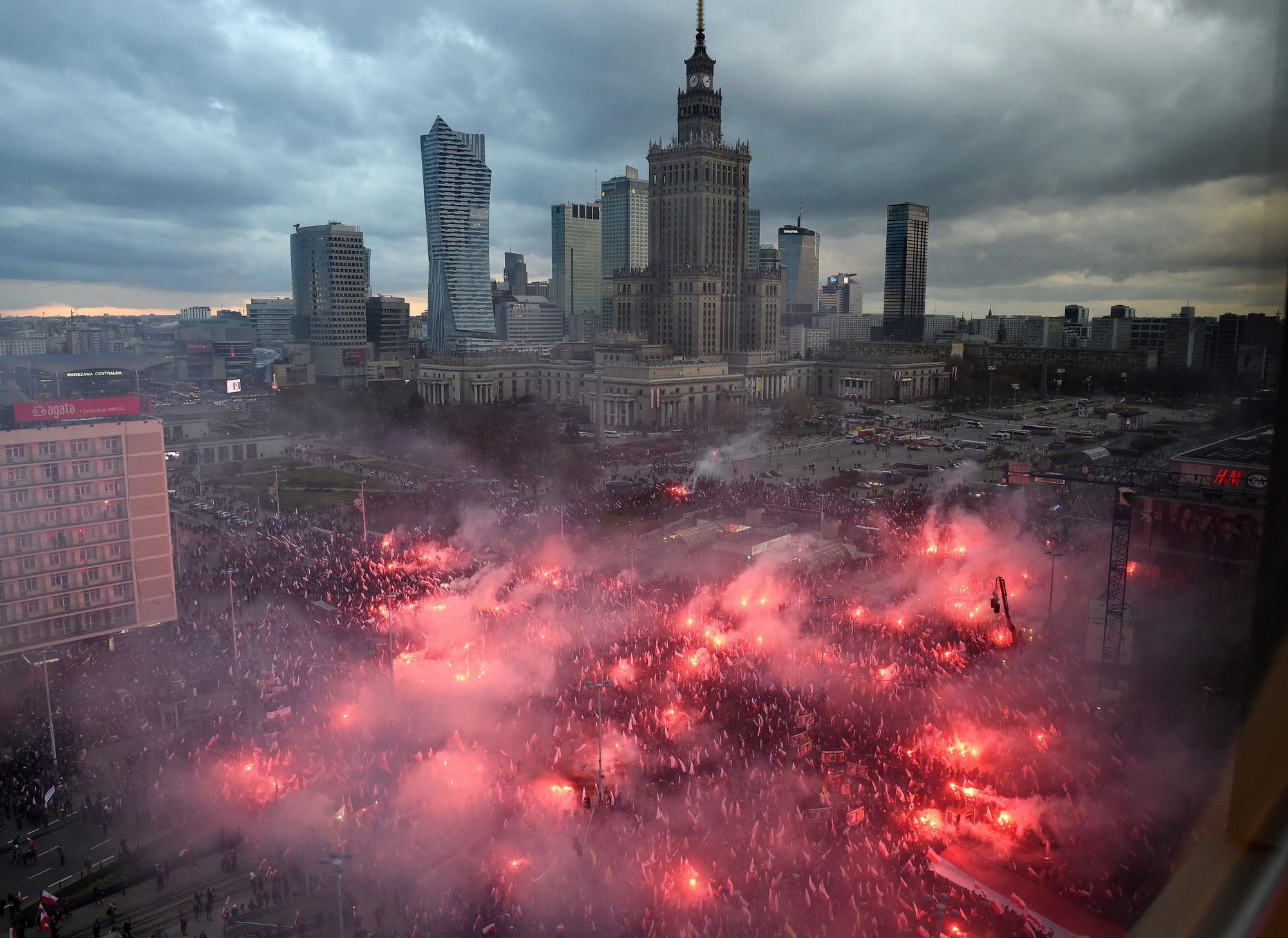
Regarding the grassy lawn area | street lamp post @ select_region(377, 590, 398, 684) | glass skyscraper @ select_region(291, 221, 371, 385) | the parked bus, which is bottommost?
street lamp post @ select_region(377, 590, 398, 684)

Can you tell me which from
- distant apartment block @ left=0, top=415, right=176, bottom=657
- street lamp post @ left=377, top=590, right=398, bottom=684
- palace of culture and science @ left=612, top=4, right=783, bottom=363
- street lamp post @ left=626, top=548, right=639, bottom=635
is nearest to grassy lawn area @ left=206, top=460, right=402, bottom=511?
distant apartment block @ left=0, top=415, right=176, bottom=657

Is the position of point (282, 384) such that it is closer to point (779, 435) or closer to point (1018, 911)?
point (779, 435)

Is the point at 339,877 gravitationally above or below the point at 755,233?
below

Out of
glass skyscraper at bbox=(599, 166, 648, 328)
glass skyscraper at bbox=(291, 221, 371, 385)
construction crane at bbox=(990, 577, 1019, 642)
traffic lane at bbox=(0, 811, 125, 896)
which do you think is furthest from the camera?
glass skyscraper at bbox=(599, 166, 648, 328)

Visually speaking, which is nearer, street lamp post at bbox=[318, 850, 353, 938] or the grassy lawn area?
street lamp post at bbox=[318, 850, 353, 938]

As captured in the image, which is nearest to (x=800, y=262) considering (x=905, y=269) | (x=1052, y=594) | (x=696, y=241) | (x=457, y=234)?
(x=905, y=269)

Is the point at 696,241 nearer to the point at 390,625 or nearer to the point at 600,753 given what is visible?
the point at 390,625

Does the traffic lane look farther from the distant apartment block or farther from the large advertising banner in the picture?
the large advertising banner
